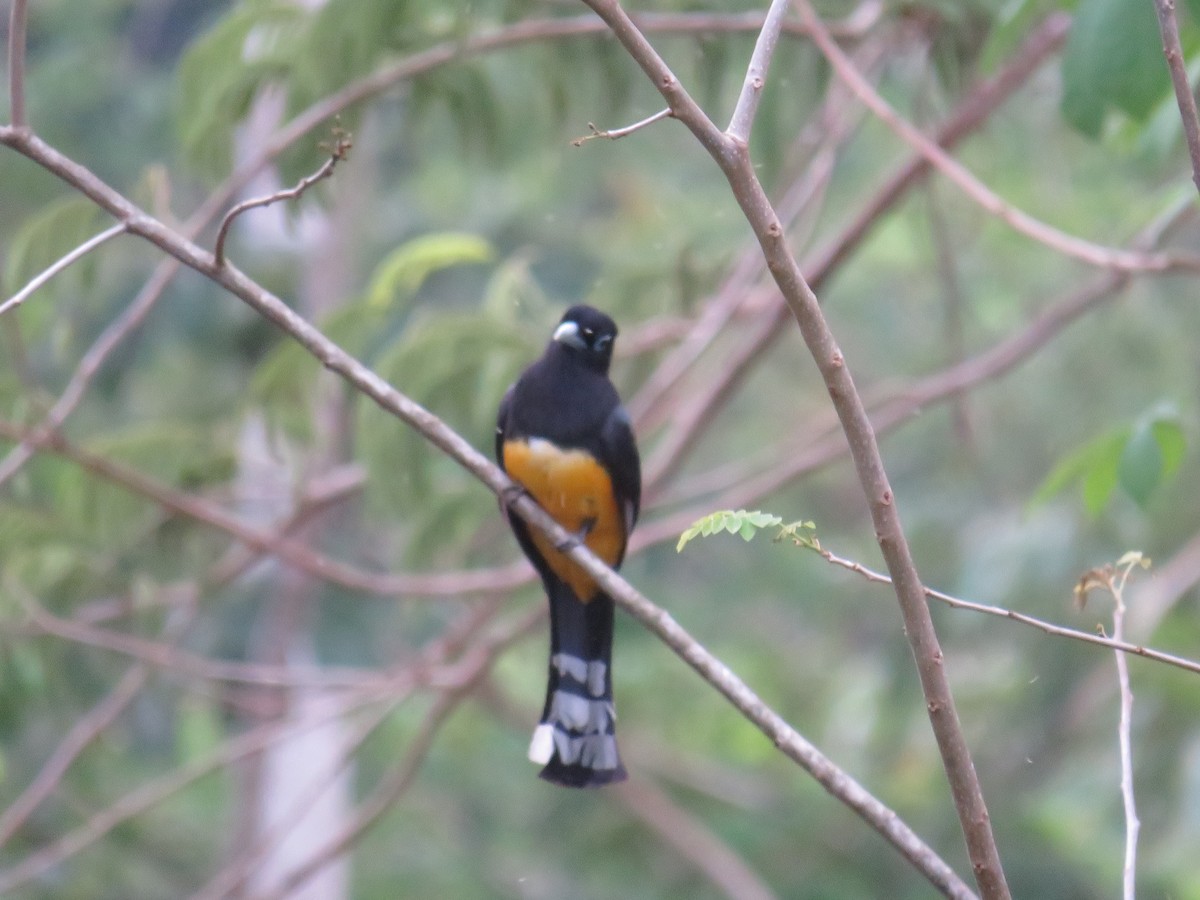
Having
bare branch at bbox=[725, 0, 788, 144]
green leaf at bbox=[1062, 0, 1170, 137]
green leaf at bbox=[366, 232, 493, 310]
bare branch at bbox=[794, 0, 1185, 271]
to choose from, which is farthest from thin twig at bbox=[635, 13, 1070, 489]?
bare branch at bbox=[725, 0, 788, 144]

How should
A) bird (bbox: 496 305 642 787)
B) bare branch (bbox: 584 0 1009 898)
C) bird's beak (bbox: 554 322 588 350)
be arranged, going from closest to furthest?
1. bare branch (bbox: 584 0 1009 898)
2. bird (bbox: 496 305 642 787)
3. bird's beak (bbox: 554 322 588 350)

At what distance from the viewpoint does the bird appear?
3.95m

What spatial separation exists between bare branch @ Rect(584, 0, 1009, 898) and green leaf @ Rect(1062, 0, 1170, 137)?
1.21m

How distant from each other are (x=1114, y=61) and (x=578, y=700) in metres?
1.84

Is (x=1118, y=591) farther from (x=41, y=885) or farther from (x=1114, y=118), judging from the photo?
(x=41, y=885)

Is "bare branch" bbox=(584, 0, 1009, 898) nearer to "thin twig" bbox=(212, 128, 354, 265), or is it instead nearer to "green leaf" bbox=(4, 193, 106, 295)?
"thin twig" bbox=(212, 128, 354, 265)

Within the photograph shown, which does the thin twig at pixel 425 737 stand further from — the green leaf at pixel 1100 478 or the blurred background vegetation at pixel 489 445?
the green leaf at pixel 1100 478

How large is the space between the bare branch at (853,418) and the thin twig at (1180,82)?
53 cm

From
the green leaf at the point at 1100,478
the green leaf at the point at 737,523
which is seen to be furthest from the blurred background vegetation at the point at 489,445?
the green leaf at the point at 737,523

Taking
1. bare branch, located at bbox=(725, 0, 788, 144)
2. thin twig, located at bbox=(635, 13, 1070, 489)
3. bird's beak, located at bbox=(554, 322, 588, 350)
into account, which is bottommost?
bare branch, located at bbox=(725, 0, 788, 144)

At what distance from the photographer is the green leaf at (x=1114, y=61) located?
9.28ft

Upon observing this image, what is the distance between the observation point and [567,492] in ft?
13.1

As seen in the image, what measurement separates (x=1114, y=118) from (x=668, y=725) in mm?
5742

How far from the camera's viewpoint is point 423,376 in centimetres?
438
